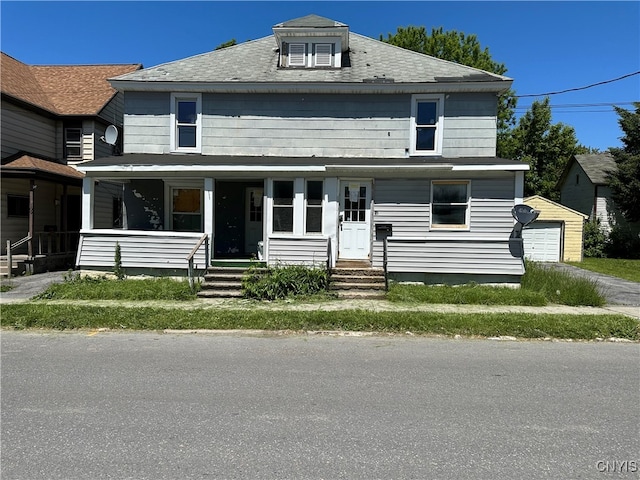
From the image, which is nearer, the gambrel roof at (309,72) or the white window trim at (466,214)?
the white window trim at (466,214)

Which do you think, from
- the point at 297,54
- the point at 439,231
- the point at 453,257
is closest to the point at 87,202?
the point at 297,54

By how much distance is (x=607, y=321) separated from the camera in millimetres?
7328

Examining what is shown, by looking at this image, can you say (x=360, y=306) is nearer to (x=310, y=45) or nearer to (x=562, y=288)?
(x=562, y=288)

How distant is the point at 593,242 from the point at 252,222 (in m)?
21.2

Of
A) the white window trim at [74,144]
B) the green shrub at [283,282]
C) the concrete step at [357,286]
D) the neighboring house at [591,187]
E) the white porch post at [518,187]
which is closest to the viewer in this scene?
the green shrub at [283,282]

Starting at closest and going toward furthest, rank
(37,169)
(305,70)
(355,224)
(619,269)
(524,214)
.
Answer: (524,214)
(355,224)
(305,70)
(37,169)
(619,269)

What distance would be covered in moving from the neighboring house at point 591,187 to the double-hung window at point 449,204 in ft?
61.0

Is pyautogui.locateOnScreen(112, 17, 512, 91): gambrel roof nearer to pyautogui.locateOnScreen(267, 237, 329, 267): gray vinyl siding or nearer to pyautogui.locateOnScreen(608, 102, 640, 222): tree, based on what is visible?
pyautogui.locateOnScreen(267, 237, 329, 267): gray vinyl siding

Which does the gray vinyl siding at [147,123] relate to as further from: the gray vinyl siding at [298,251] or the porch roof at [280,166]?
the gray vinyl siding at [298,251]

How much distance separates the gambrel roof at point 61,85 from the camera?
17016 millimetres

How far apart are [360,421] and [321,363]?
1659 mm

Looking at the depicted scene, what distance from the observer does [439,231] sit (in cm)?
1182

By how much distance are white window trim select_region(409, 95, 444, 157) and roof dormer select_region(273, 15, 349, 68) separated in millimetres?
2961

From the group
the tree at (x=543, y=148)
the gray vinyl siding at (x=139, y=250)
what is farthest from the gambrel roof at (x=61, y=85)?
the tree at (x=543, y=148)
